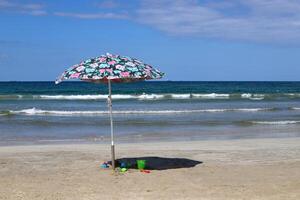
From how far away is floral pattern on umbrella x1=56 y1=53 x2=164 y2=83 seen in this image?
8.98 meters

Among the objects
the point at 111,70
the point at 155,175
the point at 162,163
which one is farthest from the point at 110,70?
the point at 162,163

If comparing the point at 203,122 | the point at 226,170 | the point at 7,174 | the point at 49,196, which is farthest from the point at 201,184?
the point at 203,122

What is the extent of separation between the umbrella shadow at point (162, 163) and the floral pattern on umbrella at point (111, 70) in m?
1.88

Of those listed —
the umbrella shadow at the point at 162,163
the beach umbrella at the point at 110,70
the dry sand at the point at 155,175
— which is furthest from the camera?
the umbrella shadow at the point at 162,163

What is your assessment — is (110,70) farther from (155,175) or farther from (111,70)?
(155,175)

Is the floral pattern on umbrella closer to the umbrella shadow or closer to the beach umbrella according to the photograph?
the beach umbrella

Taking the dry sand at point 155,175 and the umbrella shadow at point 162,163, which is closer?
the dry sand at point 155,175

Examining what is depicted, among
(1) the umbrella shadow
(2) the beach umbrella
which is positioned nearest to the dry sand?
(1) the umbrella shadow

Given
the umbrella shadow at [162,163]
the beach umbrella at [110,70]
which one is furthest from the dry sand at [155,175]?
the beach umbrella at [110,70]

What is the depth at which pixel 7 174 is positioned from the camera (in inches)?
372

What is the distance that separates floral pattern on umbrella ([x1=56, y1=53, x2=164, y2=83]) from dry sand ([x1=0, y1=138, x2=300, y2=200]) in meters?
1.69

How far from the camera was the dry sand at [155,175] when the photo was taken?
7801mm

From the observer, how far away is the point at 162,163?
1070 centimetres

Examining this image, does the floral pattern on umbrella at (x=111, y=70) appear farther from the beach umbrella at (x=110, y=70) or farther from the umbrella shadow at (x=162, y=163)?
the umbrella shadow at (x=162, y=163)
